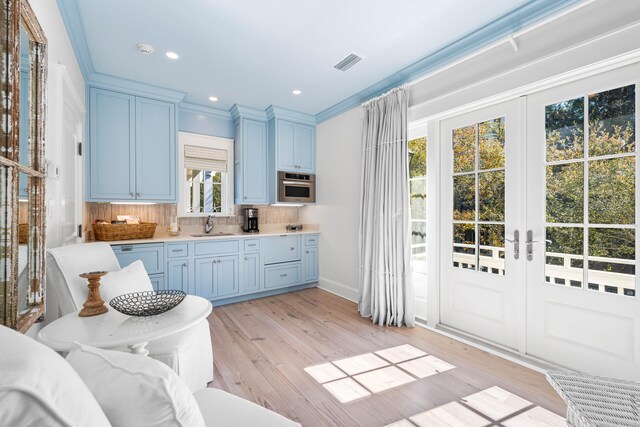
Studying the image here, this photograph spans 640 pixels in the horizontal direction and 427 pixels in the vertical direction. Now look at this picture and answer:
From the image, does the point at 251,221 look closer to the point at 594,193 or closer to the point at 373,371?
the point at 373,371

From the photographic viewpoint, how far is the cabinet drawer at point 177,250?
133 inches

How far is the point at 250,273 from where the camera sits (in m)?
3.95

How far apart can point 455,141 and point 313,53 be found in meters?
1.57

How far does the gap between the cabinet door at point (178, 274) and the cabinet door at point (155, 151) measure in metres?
0.78

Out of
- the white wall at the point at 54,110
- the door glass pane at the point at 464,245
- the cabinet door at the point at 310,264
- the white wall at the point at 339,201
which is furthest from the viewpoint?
the cabinet door at the point at 310,264

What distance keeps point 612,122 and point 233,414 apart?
273 centimetres

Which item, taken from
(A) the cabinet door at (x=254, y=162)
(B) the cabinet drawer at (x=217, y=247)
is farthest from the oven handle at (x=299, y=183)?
(B) the cabinet drawer at (x=217, y=247)

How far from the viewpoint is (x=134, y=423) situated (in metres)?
0.60

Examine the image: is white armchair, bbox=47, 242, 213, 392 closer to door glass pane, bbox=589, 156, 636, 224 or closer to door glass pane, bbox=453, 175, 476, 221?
door glass pane, bbox=453, 175, 476, 221

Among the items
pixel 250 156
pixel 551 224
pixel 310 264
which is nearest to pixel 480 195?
pixel 551 224

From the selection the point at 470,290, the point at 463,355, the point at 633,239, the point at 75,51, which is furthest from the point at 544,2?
the point at 75,51

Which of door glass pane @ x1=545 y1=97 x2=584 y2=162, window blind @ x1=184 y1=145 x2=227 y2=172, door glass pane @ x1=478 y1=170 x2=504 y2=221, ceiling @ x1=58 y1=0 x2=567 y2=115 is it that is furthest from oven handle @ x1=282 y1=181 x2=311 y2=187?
door glass pane @ x1=545 y1=97 x2=584 y2=162

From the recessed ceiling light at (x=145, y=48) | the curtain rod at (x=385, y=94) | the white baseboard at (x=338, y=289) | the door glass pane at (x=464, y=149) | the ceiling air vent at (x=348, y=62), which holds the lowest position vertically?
the white baseboard at (x=338, y=289)

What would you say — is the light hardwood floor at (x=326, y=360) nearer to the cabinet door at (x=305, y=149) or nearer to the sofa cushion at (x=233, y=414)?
the sofa cushion at (x=233, y=414)
